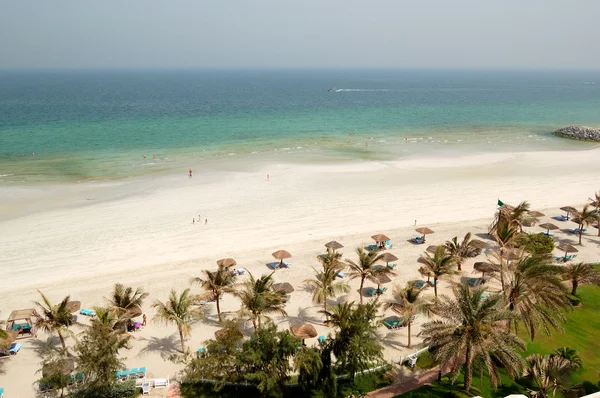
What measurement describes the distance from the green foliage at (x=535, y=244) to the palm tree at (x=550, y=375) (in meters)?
12.3

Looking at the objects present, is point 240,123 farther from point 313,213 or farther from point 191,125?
point 313,213

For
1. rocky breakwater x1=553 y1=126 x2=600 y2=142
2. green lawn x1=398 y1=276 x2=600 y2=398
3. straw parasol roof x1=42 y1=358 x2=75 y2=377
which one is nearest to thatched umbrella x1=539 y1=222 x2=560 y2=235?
green lawn x1=398 y1=276 x2=600 y2=398

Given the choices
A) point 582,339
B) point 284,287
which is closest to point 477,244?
point 582,339

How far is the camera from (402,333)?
2286 cm

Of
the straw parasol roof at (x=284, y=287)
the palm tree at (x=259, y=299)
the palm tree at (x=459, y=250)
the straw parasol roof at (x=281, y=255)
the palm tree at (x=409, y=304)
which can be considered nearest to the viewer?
the palm tree at (x=259, y=299)

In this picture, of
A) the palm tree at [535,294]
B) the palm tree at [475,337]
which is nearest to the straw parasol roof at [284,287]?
the palm tree at [475,337]

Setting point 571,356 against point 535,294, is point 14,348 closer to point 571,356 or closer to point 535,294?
point 535,294

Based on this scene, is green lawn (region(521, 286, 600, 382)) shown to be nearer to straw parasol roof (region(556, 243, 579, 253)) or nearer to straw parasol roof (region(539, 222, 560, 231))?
straw parasol roof (region(556, 243, 579, 253))

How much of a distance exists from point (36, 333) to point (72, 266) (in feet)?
27.9

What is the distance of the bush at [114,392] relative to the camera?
16875 mm

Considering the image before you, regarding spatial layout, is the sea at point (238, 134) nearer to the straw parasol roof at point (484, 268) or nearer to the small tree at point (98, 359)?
the straw parasol roof at point (484, 268)

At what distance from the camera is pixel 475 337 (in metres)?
15.4

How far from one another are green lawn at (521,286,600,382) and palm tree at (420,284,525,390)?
522 centimetres

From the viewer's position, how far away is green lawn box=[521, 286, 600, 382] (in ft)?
61.8
